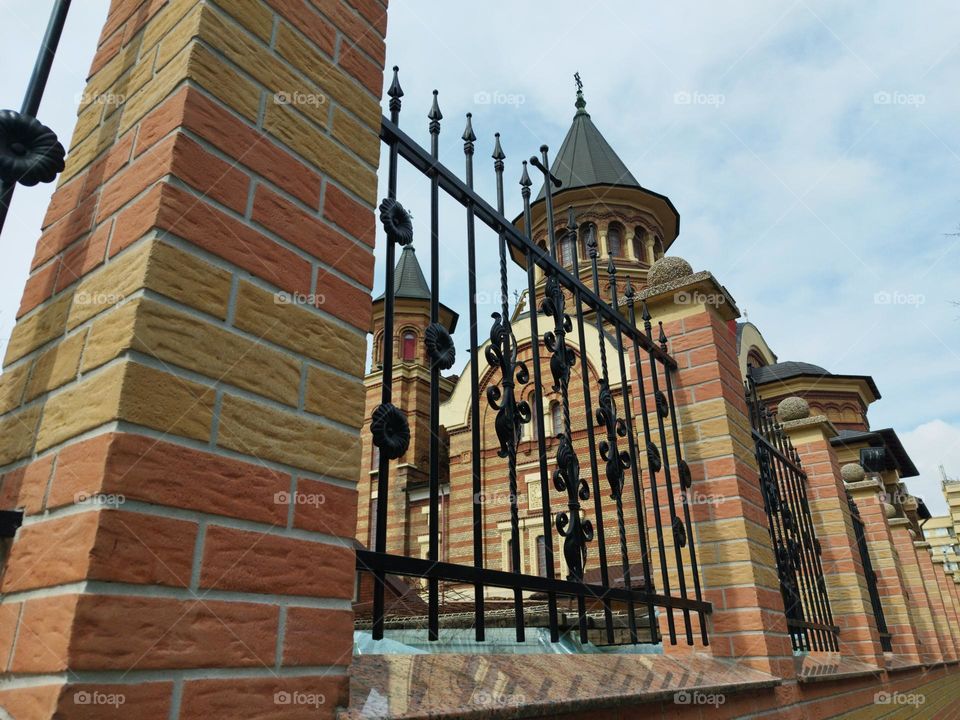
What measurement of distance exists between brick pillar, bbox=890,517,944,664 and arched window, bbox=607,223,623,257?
565 inches

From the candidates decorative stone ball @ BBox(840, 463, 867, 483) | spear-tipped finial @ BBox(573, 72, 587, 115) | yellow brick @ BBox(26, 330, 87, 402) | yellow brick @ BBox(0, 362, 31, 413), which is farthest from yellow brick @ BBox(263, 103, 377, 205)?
spear-tipped finial @ BBox(573, 72, 587, 115)

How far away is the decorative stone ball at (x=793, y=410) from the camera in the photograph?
695 centimetres

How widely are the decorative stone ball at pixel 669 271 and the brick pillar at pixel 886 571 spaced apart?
5.87 meters

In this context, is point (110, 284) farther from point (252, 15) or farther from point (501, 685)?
point (501, 685)

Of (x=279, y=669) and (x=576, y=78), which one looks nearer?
(x=279, y=669)

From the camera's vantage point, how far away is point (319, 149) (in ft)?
4.91

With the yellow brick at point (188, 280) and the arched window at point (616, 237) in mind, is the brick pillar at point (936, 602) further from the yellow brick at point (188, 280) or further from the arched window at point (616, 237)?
the arched window at point (616, 237)

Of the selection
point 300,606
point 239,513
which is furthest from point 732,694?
point 239,513

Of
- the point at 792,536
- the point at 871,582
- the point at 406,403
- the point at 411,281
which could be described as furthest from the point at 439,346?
the point at 411,281

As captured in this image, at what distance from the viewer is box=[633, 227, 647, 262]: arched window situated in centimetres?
2378

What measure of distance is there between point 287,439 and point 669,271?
3.24 meters

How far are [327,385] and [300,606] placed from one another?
0.43 meters

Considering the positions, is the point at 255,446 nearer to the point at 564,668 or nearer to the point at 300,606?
the point at 300,606

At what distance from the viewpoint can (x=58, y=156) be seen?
4.34ft
